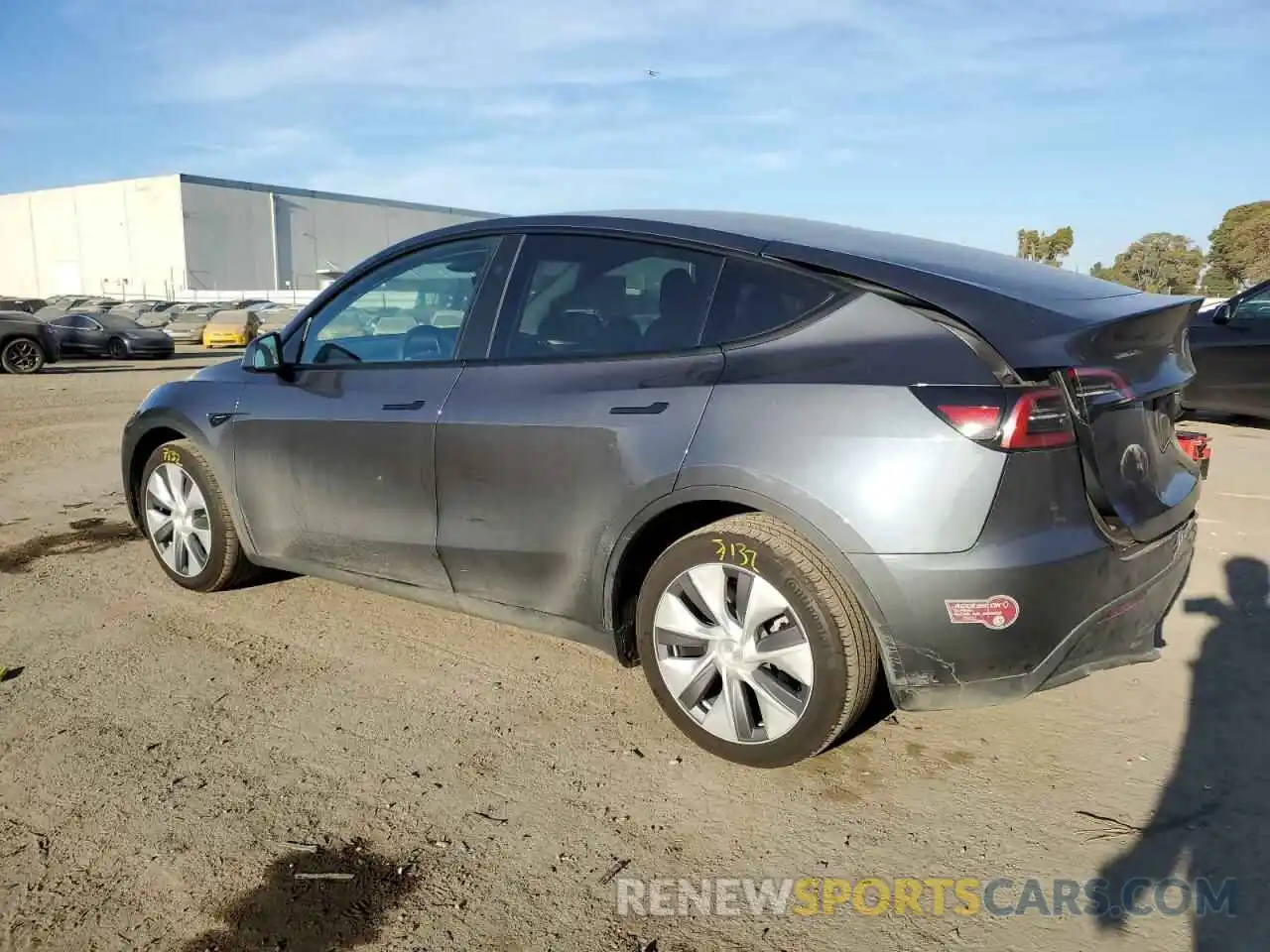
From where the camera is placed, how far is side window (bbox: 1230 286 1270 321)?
902 cm

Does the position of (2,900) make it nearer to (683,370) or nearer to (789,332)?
(683,370)

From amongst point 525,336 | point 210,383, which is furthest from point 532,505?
point 210,383

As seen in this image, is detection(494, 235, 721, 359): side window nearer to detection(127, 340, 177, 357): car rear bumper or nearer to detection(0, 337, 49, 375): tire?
detection(0, 337, 49, 375): tire

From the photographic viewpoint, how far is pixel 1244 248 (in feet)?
124

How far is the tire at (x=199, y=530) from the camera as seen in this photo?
421 cm

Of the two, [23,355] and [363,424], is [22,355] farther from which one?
[363,424]

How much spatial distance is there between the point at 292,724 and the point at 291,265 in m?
71.3

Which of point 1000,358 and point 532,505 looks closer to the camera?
point 1000,358

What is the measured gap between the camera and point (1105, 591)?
8.30 ft

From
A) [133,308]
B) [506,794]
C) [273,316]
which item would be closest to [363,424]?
[506,794]

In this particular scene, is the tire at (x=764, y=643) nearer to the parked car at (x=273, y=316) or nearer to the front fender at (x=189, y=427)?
the front fender at (x=189, y=427)

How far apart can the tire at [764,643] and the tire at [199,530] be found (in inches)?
88.3

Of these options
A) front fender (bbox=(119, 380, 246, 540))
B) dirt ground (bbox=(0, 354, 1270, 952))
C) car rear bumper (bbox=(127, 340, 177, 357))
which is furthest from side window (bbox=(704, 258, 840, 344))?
car rear bumper (bbox=(127, 340, 177, 357))

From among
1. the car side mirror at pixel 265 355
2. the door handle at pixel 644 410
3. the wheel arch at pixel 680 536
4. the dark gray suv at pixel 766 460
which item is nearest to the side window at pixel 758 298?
the dark gray suv at pixel 766 460
